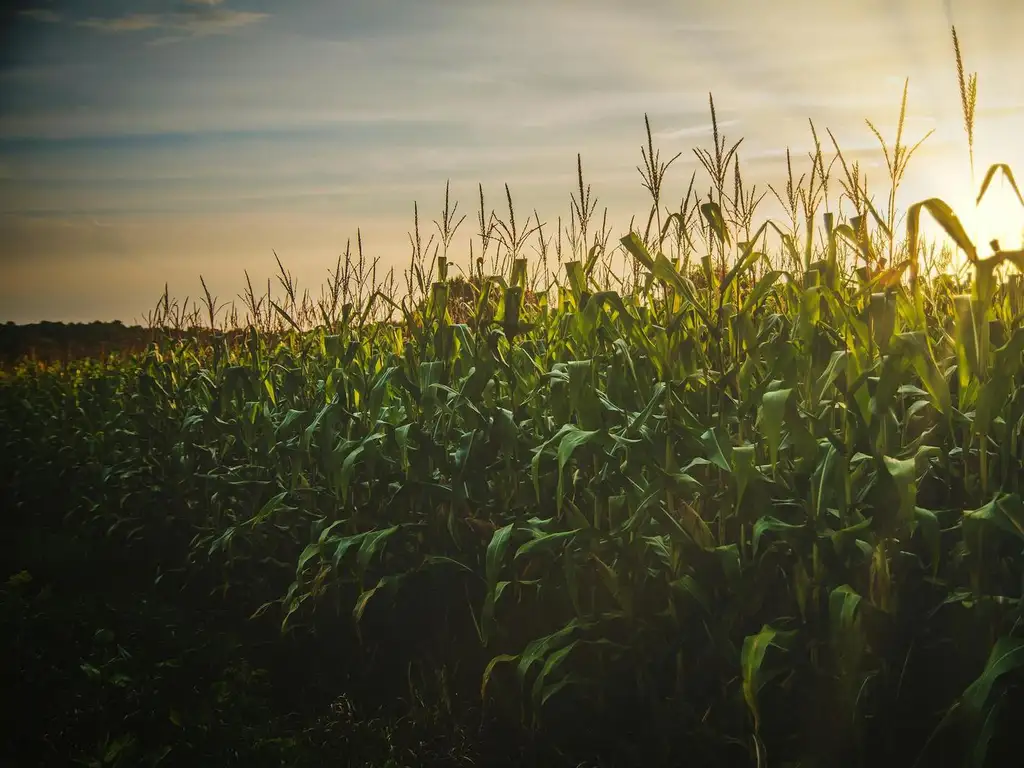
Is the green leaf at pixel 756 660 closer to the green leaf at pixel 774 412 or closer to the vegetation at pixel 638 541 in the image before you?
the vegetation at pixel 638 541

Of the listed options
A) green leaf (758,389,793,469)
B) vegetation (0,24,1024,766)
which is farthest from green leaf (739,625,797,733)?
green leaf (758,389,793,469)

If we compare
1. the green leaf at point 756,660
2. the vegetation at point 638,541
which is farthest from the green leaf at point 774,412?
the green leaf at point 756,660

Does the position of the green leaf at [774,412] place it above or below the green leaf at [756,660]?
above

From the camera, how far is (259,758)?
2.80 meters

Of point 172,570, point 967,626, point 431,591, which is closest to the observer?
point 967,626

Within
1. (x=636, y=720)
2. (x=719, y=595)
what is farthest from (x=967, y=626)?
(x=636, y=720)

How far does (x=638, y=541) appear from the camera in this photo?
8.04ft

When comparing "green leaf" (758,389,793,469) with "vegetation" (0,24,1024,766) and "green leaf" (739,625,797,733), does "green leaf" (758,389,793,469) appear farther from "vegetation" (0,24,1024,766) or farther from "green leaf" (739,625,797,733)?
"green leaf" (739,625,797,733)

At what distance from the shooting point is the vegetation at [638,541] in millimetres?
2076

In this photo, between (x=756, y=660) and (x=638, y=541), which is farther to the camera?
(x=638, y=541)

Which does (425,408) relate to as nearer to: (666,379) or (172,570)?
(666,379)

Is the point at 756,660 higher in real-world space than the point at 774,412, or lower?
lower

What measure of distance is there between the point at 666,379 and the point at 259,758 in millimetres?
1850

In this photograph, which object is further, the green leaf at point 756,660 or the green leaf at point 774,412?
the green leaf at point 774,412
